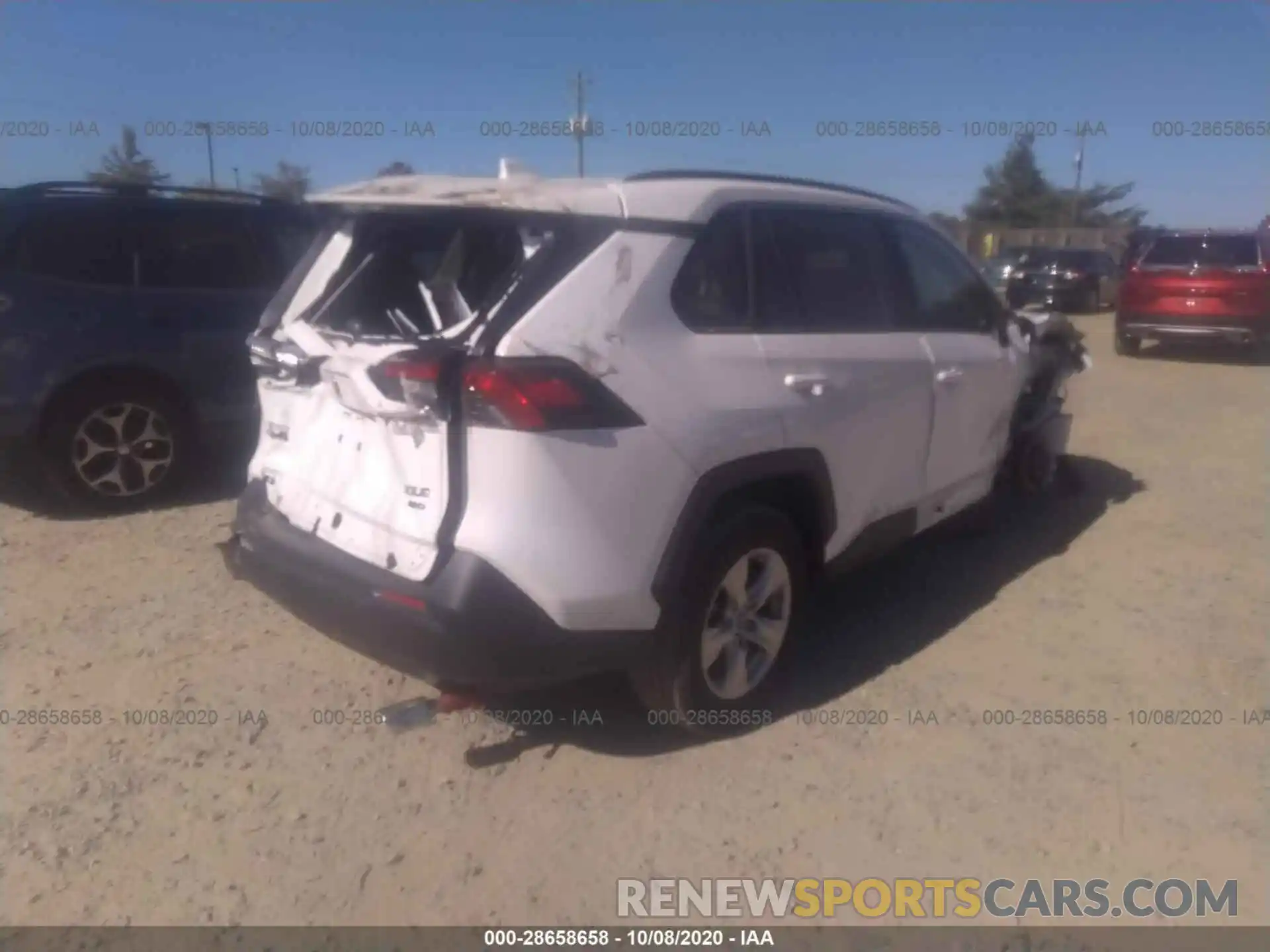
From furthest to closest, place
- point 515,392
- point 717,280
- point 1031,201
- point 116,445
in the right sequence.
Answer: point 1031,201 → point 116,445 → point 717,280 → point 515,392

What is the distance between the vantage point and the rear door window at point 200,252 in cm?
592

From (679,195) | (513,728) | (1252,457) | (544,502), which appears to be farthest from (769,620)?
(1252,457)

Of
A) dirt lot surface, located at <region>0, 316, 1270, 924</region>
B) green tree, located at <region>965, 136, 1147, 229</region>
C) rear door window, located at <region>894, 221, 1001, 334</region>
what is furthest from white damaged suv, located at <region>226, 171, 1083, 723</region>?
green tree, located at <region>965, 136, 1147, 229</region>

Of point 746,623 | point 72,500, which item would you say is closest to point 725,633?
point 746,623

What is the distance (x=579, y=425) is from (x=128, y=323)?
395cm

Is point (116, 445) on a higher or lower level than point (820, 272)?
lower

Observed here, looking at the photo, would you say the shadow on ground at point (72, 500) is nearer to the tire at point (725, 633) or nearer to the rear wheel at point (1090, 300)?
the tire at point (725, 633)

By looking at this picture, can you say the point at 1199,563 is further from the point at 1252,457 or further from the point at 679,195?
the point at 679,195

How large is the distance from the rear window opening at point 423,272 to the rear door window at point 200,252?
2.72 m

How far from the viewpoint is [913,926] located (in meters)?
2.80

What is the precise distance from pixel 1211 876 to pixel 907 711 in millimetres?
1122

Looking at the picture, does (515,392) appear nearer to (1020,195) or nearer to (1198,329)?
(1198,329)

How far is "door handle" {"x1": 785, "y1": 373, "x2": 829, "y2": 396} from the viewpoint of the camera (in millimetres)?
3545

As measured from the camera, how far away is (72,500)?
18.7ft
